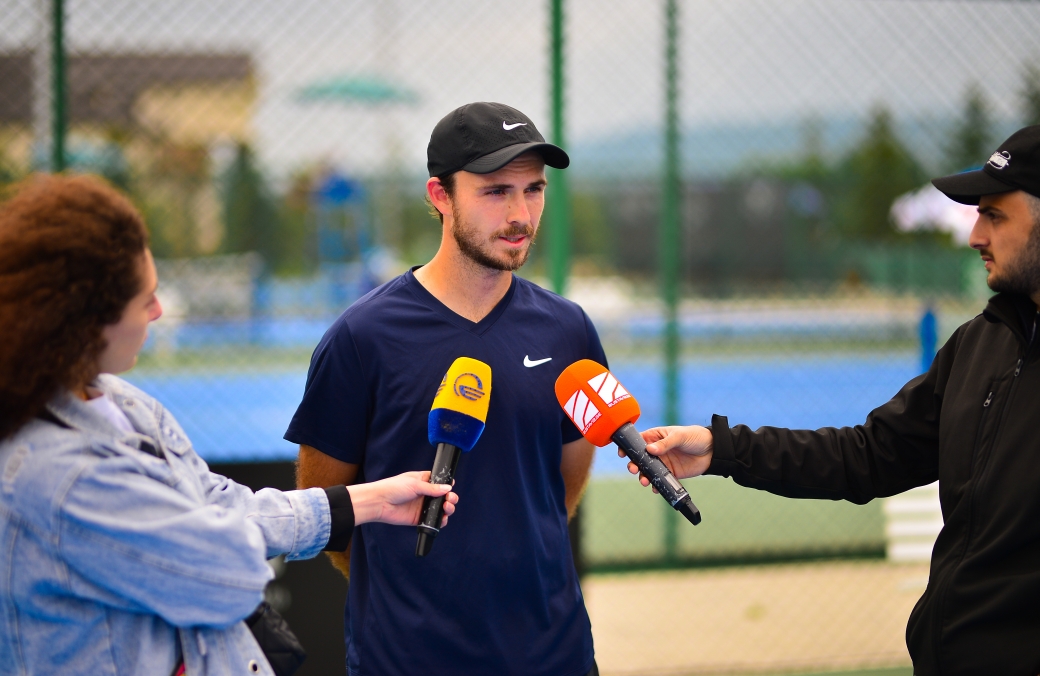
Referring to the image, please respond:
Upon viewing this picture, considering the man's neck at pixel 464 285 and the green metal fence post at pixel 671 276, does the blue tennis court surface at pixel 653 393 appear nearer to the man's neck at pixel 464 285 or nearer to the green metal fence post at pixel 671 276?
the green metal fence post at pixel 671 276

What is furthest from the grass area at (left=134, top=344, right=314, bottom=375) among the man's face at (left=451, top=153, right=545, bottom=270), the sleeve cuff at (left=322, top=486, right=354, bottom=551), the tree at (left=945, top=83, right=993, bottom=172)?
the tree at (left=945, top=83, right=993, bottom=172)

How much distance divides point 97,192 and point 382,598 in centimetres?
121

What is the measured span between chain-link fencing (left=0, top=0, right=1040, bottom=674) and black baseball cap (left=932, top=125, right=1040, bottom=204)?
1.97 meters

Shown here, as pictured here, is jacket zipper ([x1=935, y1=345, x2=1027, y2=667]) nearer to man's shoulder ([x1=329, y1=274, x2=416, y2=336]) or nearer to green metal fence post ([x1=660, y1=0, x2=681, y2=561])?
man's shoulder ([x1=329, y1=274, x2=416, y2=336])

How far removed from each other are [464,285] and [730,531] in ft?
12.8

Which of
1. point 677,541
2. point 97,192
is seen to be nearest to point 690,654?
point 677,541

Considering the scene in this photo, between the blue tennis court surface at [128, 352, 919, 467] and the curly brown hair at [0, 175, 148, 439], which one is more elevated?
the curly brown hair at [0, 175, 148, 439]

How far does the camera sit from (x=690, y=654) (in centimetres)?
457

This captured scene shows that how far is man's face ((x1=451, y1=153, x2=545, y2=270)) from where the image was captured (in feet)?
7.82

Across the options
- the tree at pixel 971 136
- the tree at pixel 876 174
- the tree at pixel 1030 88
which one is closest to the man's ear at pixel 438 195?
the tree at pixel 876 174

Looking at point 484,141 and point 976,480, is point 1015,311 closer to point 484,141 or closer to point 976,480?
point 976,480

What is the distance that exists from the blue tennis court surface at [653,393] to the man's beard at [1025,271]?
3268 mm

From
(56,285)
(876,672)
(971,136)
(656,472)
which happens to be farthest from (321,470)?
(971,136)

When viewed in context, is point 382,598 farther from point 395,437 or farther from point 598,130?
point 598,130
